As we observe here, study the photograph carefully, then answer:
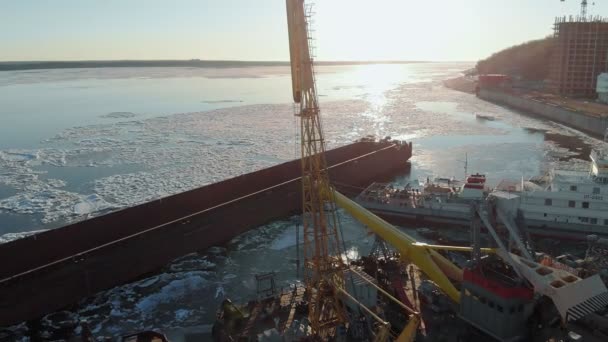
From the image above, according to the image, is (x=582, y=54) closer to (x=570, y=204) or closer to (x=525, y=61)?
(x=525, y=61)

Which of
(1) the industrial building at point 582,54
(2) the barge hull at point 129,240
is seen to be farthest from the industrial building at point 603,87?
(2) the barge hull at point 129,240

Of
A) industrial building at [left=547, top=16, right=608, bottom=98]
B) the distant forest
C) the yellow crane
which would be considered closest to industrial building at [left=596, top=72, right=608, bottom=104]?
industrial building at [left=547, top=16, right=608, bottom=98]

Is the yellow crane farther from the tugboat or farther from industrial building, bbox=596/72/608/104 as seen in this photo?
industrial building, bbox=596/72/608/104

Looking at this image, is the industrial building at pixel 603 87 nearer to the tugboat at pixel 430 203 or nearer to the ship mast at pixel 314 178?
the tugboat at pixel 430 203

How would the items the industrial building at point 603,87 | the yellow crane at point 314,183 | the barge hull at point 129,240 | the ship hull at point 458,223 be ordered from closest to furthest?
the yellow crane at point 314,183
the barge hull at point 129,240
the ship hull at point 458,223
the industrial building at point 603,87

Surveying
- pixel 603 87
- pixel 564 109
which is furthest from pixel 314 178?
pixel 603 87

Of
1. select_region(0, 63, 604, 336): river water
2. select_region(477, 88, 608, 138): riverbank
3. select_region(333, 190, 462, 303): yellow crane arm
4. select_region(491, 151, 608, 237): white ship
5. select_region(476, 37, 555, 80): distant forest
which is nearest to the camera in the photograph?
select_region(333, 190, 462, 303): yellow crane arm

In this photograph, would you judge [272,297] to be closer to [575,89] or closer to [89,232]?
[89,232]
